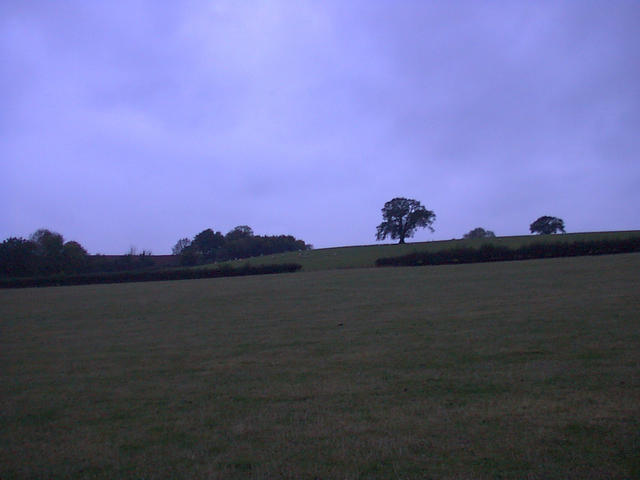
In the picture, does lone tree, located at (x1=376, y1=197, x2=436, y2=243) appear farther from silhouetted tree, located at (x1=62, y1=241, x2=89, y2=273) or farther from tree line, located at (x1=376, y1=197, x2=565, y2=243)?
silhouetted tree, located at (x1=62, y1=241, x2=89, y2=273)

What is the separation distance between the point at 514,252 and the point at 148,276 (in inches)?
2082

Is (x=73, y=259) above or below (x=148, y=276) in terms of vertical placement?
above

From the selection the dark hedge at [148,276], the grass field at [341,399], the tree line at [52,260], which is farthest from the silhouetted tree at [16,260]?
the grass field at [341,399]

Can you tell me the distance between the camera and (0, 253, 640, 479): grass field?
6969 millimetres

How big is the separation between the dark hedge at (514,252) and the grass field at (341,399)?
48.7 metres

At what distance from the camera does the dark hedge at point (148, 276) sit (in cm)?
7881

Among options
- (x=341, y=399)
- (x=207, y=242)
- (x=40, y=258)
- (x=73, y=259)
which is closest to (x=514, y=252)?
(x=341, y=399)

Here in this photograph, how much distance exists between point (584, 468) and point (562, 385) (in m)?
3.95

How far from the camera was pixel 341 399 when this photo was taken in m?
9.92

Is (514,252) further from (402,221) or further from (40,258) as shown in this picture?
(40,258)

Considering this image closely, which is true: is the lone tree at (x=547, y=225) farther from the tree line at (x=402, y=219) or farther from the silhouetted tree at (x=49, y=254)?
the silhouetted tree at (x=49, y=254)

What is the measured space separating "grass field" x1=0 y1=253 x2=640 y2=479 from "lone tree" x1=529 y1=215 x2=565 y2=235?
11764 cm

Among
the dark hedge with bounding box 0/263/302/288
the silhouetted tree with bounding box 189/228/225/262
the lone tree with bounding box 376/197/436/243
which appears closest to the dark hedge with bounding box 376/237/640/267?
the dark hedge with bounding box 0/263/302/288

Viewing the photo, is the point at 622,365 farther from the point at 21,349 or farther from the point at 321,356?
the point at 21,349
